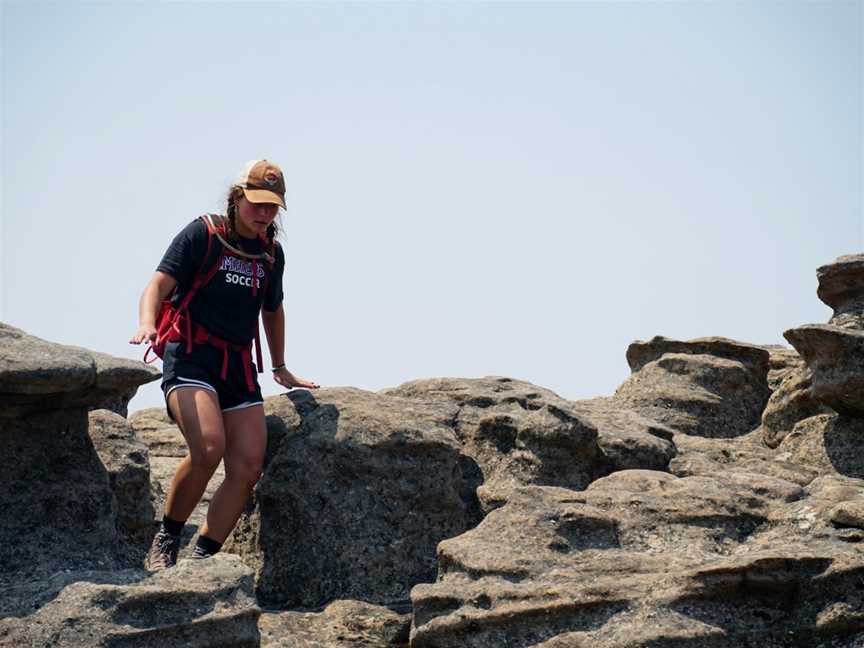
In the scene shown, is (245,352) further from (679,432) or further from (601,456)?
(679,432)

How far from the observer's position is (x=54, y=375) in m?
11.4

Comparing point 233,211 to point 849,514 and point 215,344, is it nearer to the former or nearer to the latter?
point 215,344

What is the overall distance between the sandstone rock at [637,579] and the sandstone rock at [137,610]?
1.72 m

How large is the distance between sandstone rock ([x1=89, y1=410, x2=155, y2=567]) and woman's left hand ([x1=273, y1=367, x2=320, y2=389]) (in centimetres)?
171

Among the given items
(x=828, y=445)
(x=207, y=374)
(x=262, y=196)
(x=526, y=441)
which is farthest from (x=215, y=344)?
(x=828, y=445)

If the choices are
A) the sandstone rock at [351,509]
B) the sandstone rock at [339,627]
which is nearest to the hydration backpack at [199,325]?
the sandstone rock at [351,509]

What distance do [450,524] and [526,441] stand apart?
1513mm

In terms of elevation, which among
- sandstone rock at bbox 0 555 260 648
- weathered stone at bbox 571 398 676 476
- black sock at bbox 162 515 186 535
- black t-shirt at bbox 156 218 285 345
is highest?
black t-shirt at bbox 156 218 285 345

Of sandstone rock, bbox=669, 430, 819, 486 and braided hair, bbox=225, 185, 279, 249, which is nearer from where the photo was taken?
braided hair, bbox=225, 185, 279, 249

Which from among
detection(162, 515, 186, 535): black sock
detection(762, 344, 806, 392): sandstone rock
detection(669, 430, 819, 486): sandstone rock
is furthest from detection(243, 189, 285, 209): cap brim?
detection(762, 344, 806, 392): sandstone rock

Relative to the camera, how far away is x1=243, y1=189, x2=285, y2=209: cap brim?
41.5ft

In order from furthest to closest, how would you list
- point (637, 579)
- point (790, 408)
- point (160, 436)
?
point (160, 436) → point (790, 408) → point (637, 579)

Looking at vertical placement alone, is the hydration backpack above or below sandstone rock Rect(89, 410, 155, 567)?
above

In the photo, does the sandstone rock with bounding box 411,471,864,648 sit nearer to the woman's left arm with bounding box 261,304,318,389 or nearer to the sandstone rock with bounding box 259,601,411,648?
the sandstone rock with bounding box 259,601,411,648
